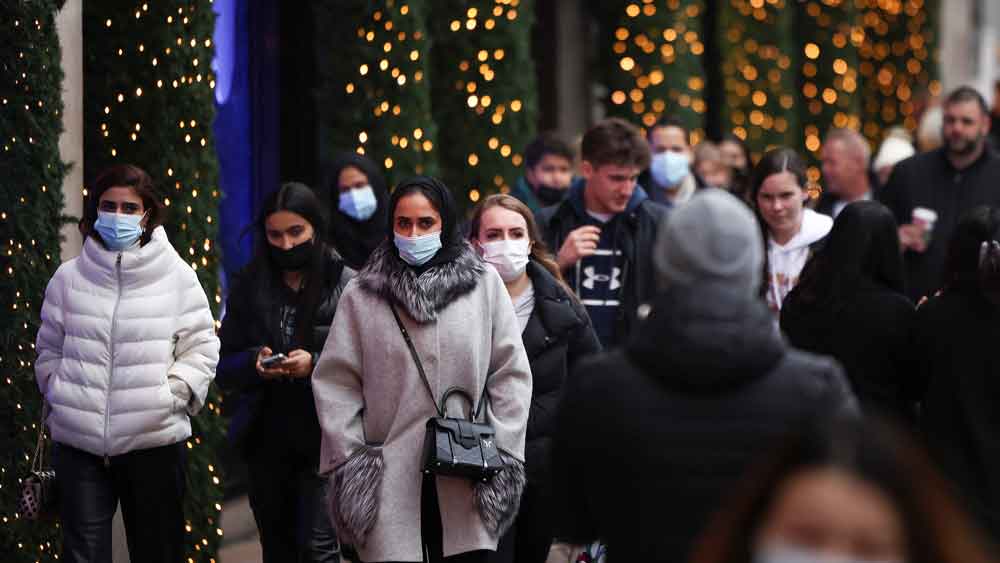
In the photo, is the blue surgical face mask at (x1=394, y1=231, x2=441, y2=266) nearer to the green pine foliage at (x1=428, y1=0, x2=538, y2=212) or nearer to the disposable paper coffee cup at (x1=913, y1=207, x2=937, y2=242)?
the disposable paper coffee cup at (x1=913, y1=207, x2=937, y2=242)

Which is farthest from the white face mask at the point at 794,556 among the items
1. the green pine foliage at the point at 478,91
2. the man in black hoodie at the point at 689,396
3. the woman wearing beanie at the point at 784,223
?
the green pine foliage at the point at 478,91

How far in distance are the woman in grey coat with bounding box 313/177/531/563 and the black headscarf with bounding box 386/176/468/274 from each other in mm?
16

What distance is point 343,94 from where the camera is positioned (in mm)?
10984

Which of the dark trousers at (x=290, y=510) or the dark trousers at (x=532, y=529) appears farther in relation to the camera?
the dark trousers at (x=290, y=510)

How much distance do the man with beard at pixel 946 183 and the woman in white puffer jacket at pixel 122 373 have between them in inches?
200

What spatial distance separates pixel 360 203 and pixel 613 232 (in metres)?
1.28

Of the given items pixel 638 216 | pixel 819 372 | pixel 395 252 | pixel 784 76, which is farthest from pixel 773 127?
pixel 819 372

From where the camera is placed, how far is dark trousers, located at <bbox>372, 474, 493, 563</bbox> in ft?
20.6

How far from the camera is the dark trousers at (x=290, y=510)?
24.1 ft

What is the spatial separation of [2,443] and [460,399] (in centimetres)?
239

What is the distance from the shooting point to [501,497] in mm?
6305

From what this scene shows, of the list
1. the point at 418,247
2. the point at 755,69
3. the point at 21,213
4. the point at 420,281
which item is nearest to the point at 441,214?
the point at 418,247

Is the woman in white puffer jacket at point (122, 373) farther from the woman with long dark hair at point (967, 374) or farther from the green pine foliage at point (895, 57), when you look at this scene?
the green pine foliage at point (895, 57)

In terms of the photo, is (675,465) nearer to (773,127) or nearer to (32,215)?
(32,215)
